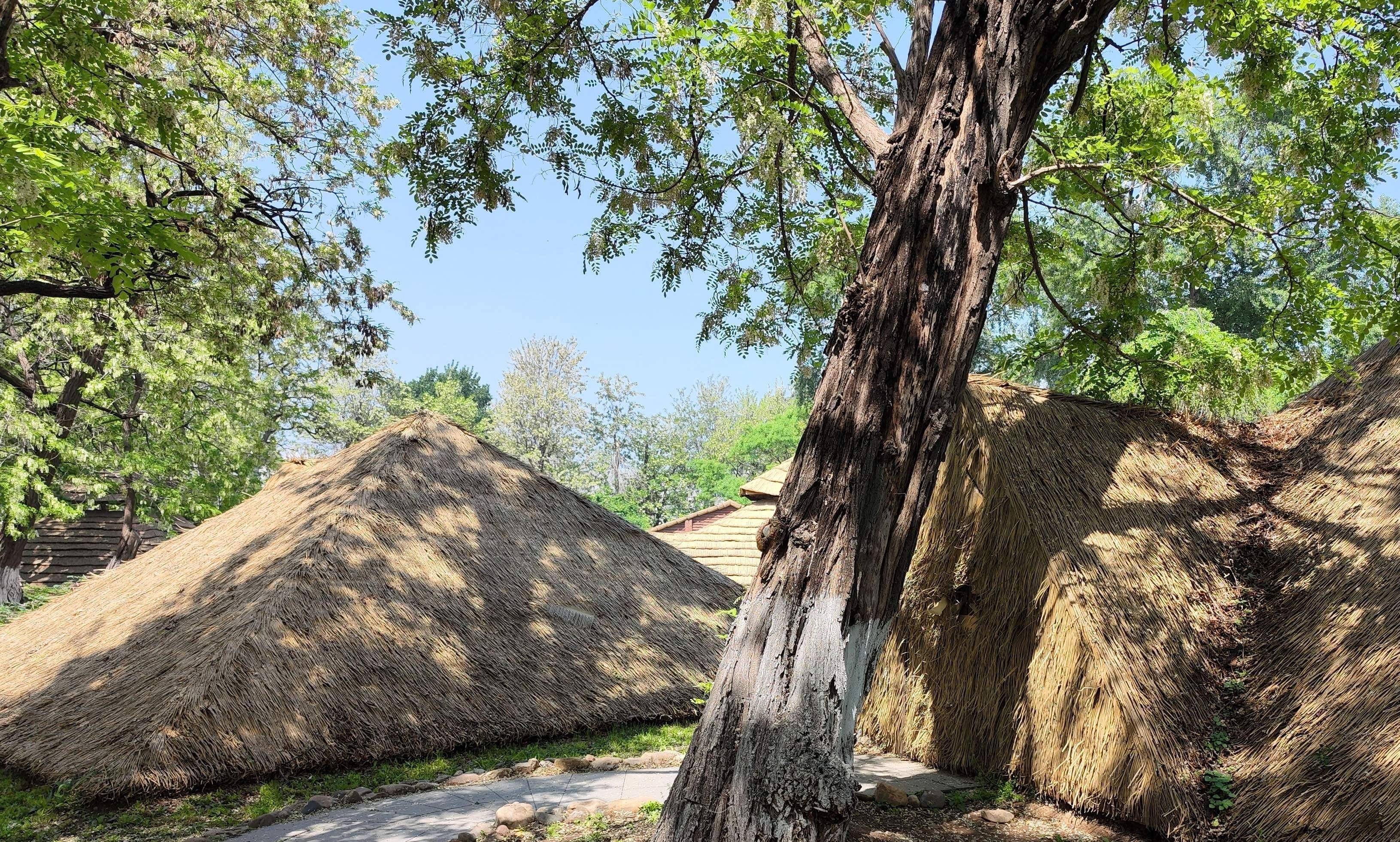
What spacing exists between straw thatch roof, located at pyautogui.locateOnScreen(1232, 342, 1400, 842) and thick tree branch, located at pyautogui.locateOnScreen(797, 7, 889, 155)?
11.6 feet

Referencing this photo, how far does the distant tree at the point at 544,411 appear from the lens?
1770 inches

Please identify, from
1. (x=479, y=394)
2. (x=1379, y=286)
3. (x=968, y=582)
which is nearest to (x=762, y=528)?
(x=968, y=582)

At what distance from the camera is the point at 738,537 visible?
16125mm

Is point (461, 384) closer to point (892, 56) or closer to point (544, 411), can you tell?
point (544, 411)

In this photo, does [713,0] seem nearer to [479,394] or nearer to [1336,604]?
[1336,604]

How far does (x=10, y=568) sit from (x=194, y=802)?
1542cm

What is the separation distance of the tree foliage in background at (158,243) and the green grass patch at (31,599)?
0.61m

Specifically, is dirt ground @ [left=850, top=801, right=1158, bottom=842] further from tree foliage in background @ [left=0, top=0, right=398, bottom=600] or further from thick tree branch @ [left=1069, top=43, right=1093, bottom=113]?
tree foliage in background @ [left=0, top=0, right=398, bottom=600]

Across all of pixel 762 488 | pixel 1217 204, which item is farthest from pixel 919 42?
pixel 762 488

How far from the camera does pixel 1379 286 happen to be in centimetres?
572

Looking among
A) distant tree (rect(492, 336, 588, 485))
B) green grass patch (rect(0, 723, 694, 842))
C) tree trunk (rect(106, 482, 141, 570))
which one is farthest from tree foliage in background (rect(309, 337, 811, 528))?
green grass patch (rect(0, 723, 694, 842))

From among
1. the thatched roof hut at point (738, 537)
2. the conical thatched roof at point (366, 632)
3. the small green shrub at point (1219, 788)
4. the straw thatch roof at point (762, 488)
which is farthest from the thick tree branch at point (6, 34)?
the straw thatch roof at point (762, 488)

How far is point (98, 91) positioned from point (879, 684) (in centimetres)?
797

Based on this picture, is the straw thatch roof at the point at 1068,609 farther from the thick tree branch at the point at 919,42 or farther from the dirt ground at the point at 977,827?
the thick tree branch at the point at 919,42
